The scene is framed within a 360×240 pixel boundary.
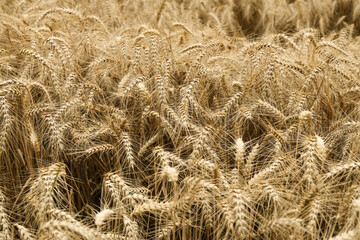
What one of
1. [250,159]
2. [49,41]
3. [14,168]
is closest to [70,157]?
[14,168]

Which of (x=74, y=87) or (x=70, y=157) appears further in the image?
(x=74, y=87)

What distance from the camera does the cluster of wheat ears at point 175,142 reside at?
134 cm

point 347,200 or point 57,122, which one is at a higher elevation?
point 57,122

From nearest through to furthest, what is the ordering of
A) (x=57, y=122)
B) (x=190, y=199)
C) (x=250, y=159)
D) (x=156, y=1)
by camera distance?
(x=190, y=199) < (x=250, y=159) < (x=57, y=122) < (x=156, y=1)

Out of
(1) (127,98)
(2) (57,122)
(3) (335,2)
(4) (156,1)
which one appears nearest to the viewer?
(2) (57,122)

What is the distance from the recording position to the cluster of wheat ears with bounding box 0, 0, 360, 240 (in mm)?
1343

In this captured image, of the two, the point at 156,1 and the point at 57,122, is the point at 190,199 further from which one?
the point at 156,1

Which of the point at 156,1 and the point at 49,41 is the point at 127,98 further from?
the point at 156,1

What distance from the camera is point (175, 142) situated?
1886mm

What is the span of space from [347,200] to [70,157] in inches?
55.7

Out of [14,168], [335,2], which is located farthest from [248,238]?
[335,2]

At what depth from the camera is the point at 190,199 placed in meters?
1.23

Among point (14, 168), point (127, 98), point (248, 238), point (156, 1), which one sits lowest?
point (248, 238)

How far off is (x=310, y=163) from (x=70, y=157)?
1.27 meters
